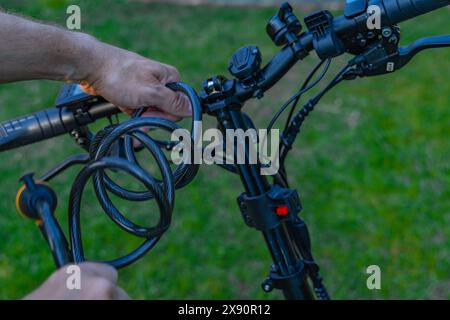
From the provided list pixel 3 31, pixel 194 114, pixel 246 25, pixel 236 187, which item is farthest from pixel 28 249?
pixel 246 25

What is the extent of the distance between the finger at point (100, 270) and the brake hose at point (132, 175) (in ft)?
0.51

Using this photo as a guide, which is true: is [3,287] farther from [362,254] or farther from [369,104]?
[369,104]

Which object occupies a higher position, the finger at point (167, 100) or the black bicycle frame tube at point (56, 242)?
the finger at point (167, 100)

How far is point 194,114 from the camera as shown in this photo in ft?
5.10

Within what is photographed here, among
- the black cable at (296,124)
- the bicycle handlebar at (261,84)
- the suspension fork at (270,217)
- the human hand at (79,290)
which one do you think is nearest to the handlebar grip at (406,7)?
the bicycle handlebar at (261,84)

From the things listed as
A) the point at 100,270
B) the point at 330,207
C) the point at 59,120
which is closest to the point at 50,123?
the point at 59,120

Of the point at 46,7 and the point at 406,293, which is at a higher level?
the point at 46,7

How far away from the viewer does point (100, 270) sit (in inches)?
48.7

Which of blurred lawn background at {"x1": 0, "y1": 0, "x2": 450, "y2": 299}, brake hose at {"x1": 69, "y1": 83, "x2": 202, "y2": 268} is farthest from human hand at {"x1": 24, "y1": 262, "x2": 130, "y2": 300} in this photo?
blurred lawn background at {"x1": 0, "y1": 0, "x2": 450, "y2": 299}

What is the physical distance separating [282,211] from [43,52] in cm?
81

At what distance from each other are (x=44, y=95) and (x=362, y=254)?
12.4 feet

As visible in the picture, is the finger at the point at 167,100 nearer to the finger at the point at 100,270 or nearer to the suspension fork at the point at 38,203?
the suspension fork at the point at 38,203

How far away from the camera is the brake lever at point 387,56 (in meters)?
1.64

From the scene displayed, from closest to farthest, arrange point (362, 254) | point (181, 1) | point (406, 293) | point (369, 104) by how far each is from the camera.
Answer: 1. point (406, 293)
2. point (362, 254)
3. point (369, 104)
4. point (181, 1)
